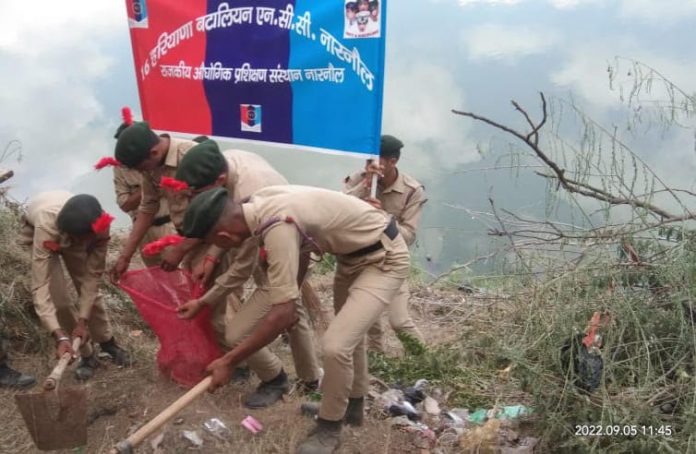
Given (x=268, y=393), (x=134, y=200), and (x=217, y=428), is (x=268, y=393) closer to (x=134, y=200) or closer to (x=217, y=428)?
(x=217, y=428)

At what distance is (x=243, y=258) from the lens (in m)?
3.28

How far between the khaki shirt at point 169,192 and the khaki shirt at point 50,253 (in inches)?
16.6

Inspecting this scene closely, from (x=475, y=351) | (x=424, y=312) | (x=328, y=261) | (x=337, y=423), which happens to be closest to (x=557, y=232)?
(x=475, y=351)

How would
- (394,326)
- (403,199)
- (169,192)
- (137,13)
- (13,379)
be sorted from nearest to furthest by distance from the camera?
(169,192) → (13,379) → (394,326) → (403,199) → (137,13)

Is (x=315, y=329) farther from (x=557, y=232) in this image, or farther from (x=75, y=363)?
(x=557, y=232)

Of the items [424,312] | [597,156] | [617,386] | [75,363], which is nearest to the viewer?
[617,386]

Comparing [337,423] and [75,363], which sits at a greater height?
[337,423]

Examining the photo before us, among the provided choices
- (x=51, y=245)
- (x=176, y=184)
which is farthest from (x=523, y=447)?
(x=51, y=245)

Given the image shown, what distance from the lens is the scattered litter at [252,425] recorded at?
130 inches

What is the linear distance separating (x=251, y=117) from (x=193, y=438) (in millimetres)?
2465

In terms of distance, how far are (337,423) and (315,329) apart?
2.17 metres

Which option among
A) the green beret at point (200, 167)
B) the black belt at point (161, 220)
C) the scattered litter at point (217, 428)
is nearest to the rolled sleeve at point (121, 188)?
the black belt at point (161, 220)

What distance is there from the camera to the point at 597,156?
3355mm

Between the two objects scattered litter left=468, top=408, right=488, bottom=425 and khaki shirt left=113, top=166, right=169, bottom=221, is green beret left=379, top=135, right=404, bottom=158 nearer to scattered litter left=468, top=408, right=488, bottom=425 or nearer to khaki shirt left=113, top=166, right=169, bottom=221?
khaki shirt left=113, top=166, right=169, bottom=221
